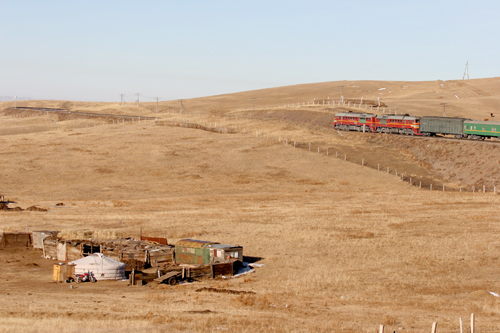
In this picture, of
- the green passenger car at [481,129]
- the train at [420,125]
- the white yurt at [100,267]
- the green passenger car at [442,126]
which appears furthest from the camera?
the green passenger car at [442,126]

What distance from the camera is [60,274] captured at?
86.9 feet

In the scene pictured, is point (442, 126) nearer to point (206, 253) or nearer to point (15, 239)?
point (206, 253)

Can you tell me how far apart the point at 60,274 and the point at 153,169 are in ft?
148

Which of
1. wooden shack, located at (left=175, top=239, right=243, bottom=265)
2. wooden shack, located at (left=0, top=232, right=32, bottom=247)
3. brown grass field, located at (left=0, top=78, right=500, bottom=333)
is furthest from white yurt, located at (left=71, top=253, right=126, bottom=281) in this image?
wooden shack, located at (left=0, top=232, right=32, bottom=247)

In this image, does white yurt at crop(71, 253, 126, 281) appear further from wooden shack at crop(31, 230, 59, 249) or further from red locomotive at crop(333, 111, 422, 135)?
red locomotive at crop(333, 111, 422, 135)

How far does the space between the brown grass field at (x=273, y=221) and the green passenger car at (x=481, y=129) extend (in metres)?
3.91

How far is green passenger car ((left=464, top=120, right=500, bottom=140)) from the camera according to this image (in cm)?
7125

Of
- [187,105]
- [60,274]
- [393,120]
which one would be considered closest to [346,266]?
[60,274]

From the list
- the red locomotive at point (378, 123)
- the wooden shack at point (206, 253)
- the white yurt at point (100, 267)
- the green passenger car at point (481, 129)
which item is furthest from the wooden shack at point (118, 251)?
the red locomotive at point (378, 123)

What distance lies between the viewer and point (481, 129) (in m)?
72.6

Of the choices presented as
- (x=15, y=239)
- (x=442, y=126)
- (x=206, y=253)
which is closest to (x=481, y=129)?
(x=442, y=126)

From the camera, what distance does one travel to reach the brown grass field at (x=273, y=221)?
20.3 m

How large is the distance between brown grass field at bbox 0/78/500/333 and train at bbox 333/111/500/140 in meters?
2.45

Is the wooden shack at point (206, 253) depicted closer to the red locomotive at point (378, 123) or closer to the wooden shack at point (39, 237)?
the wooden shack at point (39, 237)
